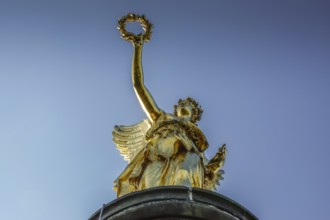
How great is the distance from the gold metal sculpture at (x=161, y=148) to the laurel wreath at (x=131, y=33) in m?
0.02

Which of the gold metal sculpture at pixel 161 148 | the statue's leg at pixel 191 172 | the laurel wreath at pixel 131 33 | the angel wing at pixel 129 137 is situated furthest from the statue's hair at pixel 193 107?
the statue's leg at pixel 191 172

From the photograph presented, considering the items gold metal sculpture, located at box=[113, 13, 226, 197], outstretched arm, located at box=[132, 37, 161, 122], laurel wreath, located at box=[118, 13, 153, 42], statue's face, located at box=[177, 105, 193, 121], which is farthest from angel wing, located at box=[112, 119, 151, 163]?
laurel wreath, located at box=[118, 13, 153, 42]

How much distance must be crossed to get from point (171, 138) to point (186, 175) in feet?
3.11

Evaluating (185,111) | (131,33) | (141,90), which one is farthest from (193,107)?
(131,33)

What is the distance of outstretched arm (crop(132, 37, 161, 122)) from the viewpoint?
37.5 ft

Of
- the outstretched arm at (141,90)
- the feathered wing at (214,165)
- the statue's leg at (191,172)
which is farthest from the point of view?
the outstretched arm at (141,90)

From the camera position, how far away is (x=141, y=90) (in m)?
11.7

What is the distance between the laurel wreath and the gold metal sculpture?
2 cm

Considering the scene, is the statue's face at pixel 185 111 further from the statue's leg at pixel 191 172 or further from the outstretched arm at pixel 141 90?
the statue's leg at pixel 191 172

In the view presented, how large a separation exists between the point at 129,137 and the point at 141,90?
975mm

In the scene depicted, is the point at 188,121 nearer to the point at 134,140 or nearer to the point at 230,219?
the point at 134,140

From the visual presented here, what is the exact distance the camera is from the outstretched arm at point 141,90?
11430 mm

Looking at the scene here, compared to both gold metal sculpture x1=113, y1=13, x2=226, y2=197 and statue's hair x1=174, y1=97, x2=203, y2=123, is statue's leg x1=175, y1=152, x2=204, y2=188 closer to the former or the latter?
gold metal sculpture x1=113, y1=13, x2=226, y2=197

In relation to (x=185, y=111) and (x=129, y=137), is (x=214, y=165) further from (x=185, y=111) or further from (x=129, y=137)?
(x=129, y=137)
